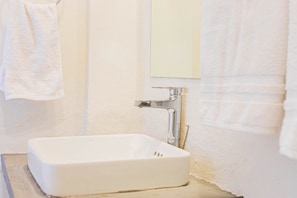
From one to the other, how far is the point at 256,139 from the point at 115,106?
0.86m

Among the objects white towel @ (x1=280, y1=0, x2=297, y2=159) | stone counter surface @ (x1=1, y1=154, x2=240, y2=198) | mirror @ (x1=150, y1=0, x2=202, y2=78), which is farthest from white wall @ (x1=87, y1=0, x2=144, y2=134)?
white towel @ (x1=280, y1=0, x2=297, y2=159)

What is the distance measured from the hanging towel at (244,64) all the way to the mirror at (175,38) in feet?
1.46

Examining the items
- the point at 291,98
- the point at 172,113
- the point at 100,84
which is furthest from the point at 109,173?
the point at 100,84

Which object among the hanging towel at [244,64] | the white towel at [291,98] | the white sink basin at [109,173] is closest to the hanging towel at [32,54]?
the white sink basin at [109,173]

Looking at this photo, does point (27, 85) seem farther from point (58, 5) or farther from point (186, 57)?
point (186, 57)

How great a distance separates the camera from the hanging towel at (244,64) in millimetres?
714

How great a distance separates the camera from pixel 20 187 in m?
1.15

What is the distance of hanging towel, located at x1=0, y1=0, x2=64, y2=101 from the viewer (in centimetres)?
156

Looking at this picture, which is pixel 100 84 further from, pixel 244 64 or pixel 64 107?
pixel 244 64

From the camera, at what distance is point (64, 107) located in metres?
1.77

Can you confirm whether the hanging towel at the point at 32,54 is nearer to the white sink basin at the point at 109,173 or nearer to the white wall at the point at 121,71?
the white wall at the point at 121,71

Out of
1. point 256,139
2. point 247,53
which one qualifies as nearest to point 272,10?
point 247,53

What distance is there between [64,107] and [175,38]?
63 cm

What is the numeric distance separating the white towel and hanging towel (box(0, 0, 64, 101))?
3.70ft
